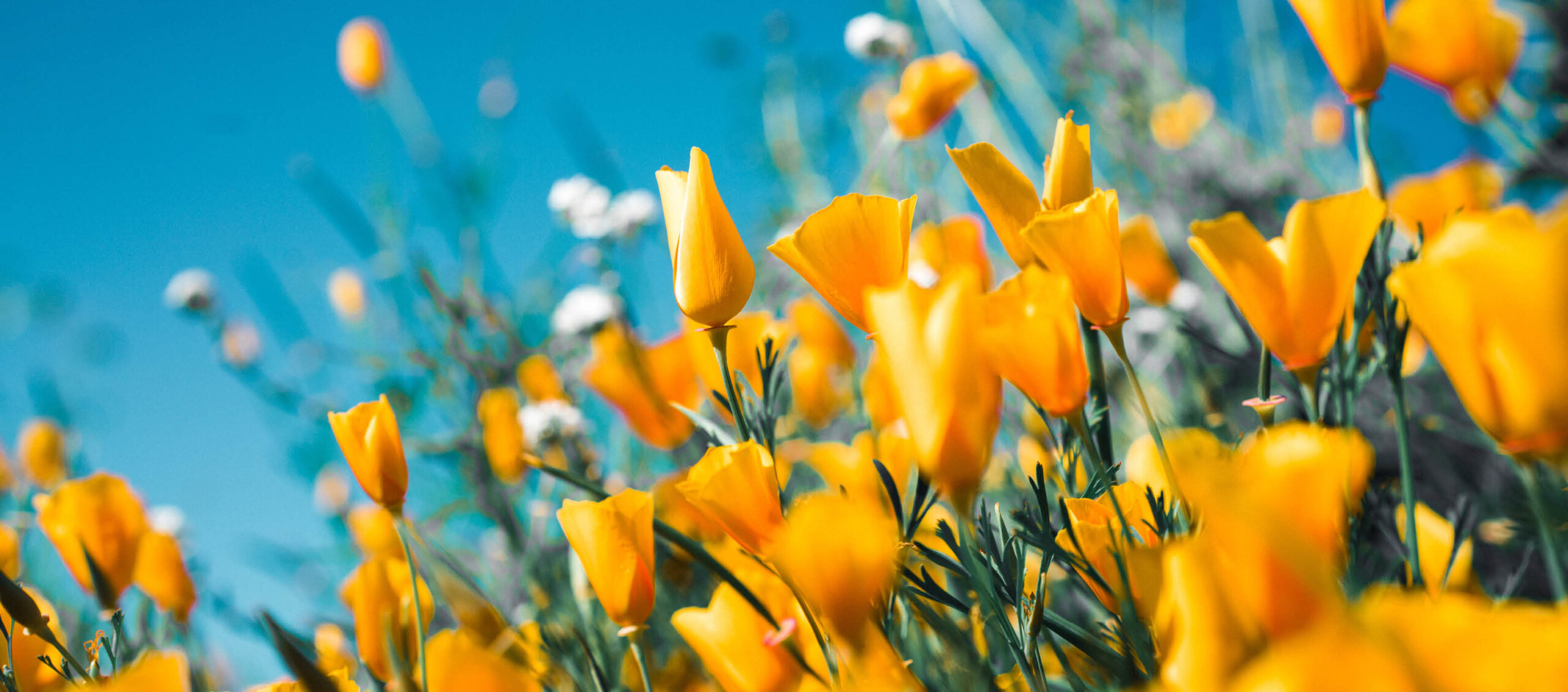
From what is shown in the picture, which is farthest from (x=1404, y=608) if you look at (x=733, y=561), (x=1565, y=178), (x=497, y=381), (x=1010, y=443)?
(x=497, y=381)

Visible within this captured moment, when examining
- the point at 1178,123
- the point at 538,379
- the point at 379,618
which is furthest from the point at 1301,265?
the point at 1178,123

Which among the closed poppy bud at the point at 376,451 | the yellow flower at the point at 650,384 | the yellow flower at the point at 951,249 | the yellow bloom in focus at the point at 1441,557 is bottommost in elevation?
the yellow bloom in focus at the point at 1441,557

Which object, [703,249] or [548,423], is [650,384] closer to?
[548,423]

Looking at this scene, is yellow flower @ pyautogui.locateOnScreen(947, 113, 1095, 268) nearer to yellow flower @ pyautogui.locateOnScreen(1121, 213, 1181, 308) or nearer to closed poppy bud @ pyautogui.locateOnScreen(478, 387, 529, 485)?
yellow flower @ pyautogui.locateOnScreen(1121, 213, 1181, 308)

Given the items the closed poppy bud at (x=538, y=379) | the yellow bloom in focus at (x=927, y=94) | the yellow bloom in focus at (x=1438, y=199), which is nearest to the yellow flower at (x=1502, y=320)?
the yellow bloom in focus at (x=1438, y=199)

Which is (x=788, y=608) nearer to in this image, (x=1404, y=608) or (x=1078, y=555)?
(x=1078, y=555)

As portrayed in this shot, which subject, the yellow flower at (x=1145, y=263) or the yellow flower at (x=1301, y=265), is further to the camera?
the yellow flower at (x=1145, y=263)

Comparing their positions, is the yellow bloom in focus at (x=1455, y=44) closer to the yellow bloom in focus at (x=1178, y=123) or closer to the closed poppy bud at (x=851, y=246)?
the closed poppy bud at (x=851, y=246)
